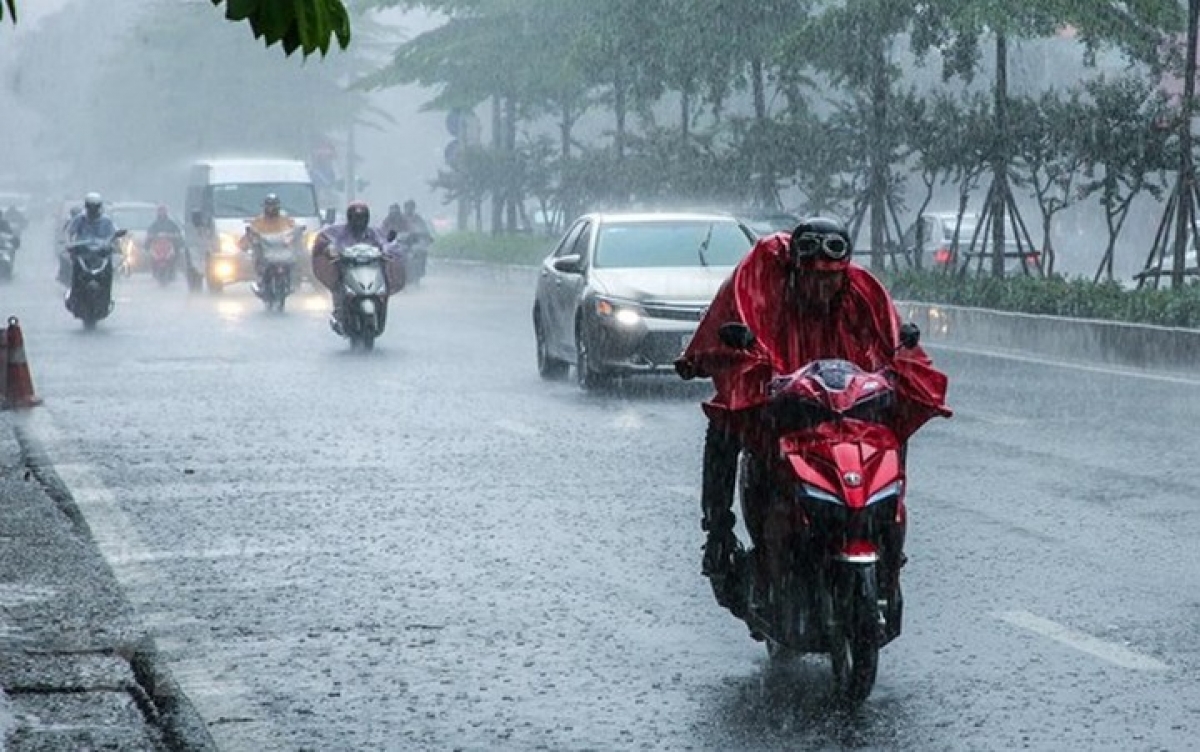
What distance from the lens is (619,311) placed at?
2177cm

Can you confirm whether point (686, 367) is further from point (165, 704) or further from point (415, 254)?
point (415, 254)

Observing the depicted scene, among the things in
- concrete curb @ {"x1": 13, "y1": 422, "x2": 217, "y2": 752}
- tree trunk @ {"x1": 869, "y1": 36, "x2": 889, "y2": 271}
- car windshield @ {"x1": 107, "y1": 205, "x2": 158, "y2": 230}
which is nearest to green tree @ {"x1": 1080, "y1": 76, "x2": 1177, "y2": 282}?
tree trunk @ {"x1": 869, "y1": 36, "x2": 889, "y2": 271}

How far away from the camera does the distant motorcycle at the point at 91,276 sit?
32.7 meters

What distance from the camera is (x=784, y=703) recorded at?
8523 mm

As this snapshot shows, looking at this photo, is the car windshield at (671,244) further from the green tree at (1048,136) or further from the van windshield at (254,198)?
the van windshield at (254,198)

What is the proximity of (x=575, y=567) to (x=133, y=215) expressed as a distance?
51.0 metres

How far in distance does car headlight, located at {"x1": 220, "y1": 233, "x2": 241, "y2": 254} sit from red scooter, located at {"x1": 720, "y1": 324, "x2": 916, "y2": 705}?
1434 inches

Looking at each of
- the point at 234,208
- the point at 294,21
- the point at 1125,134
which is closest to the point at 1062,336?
the point at 1125,134

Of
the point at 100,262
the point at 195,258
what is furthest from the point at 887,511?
the point at 195,258

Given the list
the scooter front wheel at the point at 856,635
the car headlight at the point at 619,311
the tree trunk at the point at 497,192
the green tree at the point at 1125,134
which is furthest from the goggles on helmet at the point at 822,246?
the tree trunk at the point at 497,192

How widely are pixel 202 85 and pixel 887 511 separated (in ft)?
301

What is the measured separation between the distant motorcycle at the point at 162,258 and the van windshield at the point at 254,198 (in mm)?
6705

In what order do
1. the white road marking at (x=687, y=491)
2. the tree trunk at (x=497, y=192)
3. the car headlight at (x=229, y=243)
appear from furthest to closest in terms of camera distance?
1. the tree trunk at (x=497, y=192)
2. the car headlight at (x=229, y=243)
3. the white road marking at (x=687, y=491)

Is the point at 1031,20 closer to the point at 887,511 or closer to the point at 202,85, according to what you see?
the point at 887,511
